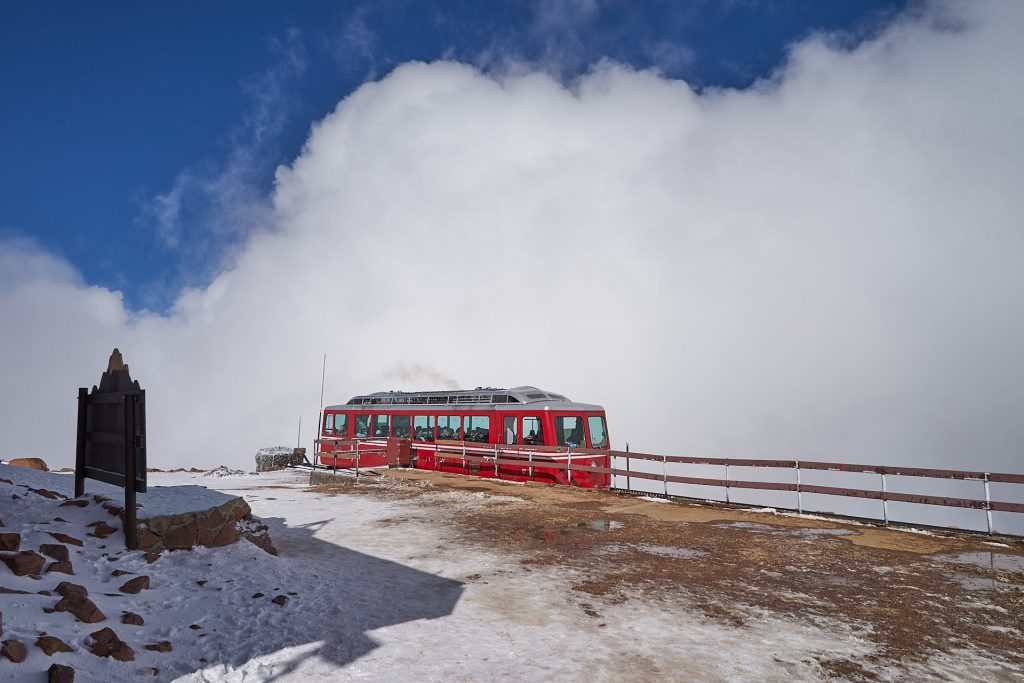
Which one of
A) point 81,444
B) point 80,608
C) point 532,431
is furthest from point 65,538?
point 532,431

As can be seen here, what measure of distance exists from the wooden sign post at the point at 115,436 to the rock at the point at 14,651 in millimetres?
2401

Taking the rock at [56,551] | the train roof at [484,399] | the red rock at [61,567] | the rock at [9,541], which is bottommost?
the red rock at [61,567]

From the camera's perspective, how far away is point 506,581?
7184 mm

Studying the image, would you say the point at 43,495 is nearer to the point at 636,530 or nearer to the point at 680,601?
the point at 680,601

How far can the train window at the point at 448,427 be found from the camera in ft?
68.2

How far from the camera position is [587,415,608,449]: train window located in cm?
1864

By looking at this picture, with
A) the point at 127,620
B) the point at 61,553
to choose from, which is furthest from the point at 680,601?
the point at 61,553

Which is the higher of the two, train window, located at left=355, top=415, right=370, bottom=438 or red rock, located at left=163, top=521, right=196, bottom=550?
train window, located at left=355, top=415, right=370, bottom=438

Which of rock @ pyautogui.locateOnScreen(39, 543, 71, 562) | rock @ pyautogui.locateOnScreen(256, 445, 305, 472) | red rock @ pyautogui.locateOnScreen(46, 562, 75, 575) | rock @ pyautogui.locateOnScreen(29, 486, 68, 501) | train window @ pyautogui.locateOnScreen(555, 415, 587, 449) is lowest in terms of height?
rock @ pyautogui.locateOnScreen(256, 445, 305, 472)

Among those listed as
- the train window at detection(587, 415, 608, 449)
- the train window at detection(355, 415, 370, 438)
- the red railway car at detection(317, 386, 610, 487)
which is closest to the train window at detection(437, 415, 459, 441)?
the red railway car at detection(317, 386, 610, 487)

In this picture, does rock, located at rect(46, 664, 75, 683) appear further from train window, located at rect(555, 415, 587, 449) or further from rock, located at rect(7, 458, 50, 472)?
rock, located at rect(7, 458, 50, 472)

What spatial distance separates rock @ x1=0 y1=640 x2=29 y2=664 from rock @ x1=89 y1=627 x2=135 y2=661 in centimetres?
47

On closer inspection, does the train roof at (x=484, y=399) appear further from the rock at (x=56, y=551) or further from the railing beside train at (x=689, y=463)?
the rock at (x=56, y=551)

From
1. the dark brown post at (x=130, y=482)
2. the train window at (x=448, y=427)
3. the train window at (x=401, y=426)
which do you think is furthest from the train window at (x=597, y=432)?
the dark brown post at (x=130, y=482)
